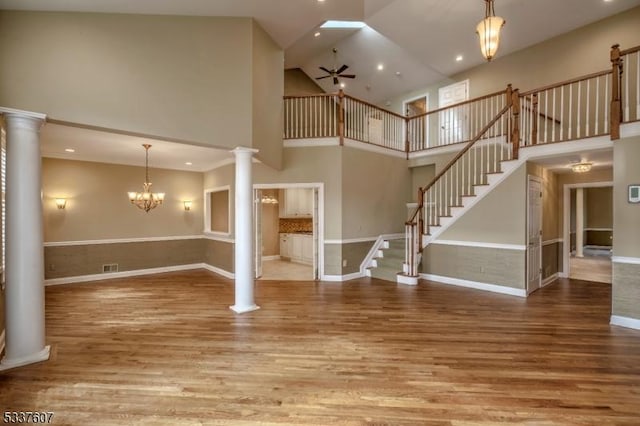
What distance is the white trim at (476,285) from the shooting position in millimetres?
5418

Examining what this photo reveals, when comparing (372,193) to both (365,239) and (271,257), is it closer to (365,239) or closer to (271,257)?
(365,239)

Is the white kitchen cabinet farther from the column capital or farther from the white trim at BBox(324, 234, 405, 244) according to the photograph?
the column capital

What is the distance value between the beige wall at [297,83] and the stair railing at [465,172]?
5.69m

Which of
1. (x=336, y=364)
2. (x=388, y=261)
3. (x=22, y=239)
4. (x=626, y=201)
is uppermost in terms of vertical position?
(x=626, y=201)

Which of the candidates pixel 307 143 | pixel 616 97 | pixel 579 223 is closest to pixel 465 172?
pixel 616 97

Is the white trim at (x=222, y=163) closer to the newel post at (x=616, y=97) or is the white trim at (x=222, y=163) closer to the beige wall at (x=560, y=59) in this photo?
the newel post at (x=616, y=97)

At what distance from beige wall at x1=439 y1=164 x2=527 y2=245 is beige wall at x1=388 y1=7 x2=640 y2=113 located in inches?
134

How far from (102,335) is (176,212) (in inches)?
179

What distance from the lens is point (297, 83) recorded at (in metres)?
9.98

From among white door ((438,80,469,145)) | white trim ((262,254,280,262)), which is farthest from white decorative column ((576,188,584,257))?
white trim ((262,254,280,262))

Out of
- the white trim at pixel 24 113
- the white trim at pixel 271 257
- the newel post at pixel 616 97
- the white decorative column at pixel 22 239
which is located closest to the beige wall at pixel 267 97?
the white trim at pixel 24 113

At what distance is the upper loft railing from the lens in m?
5.00

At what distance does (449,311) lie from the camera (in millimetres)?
4547

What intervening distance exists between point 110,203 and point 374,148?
20.9ft
